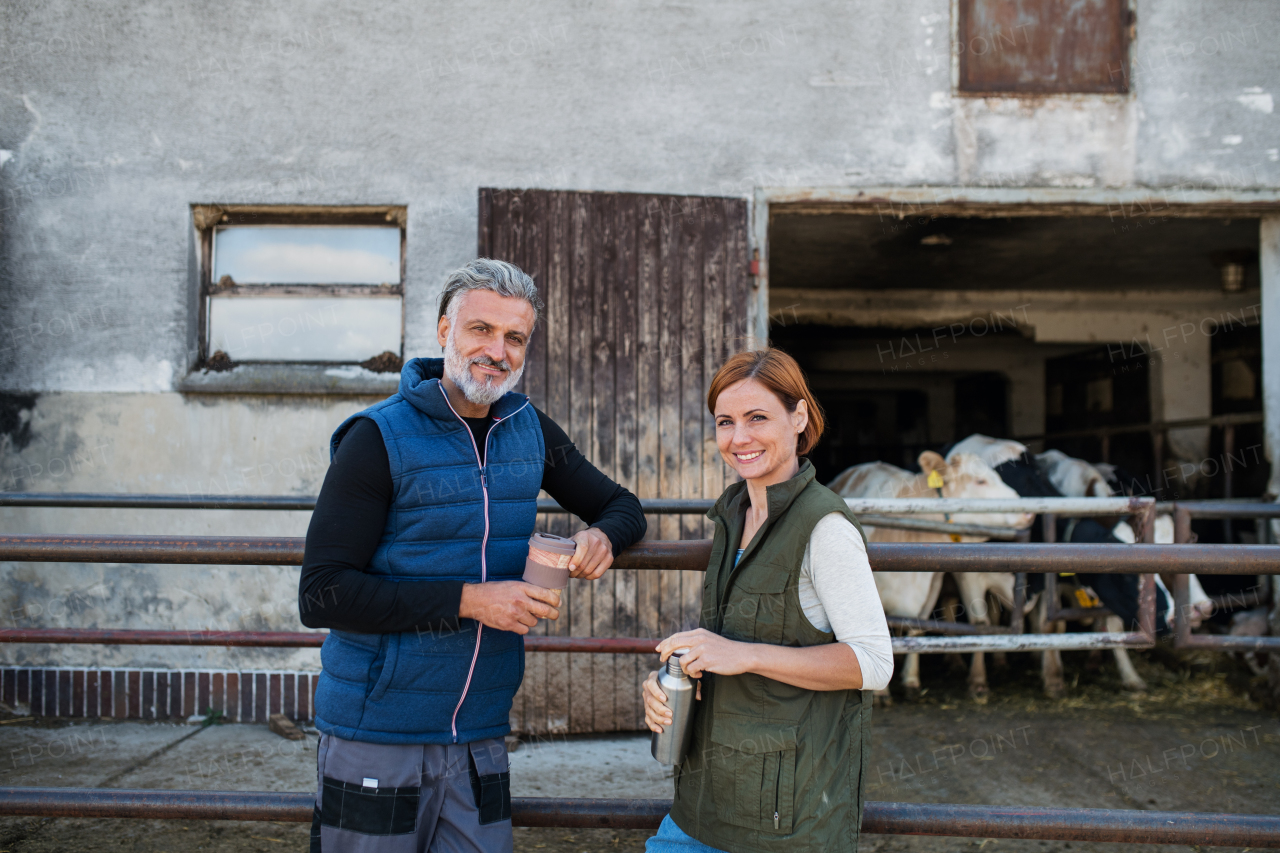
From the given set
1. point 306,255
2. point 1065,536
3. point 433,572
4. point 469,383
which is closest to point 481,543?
point 433,572

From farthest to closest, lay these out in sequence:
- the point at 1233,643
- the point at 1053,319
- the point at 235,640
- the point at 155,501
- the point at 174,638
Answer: the point at 1053,319, the point at 1233,643, the point at 155,501, the point at 235,640, the point at 174,638

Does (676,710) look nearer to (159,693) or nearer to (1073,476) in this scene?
(159,693)

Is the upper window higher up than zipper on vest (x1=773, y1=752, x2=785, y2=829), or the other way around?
the upper window

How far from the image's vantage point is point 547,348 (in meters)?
4.52

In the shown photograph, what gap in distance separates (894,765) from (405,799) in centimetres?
315

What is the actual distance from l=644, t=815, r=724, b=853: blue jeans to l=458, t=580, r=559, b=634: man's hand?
1.61ft

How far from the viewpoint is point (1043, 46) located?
4.71 m

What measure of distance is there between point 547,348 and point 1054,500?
285cm

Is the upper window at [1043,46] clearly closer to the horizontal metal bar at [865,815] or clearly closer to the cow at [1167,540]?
the cow at [1167,540]

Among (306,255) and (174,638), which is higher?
(306,255)

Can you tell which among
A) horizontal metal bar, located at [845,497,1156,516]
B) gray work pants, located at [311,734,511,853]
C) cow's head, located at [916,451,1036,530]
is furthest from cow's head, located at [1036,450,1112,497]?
gray work pants, located at [311,734,511,853]

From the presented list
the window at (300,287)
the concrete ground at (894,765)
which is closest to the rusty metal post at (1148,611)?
the concrete ground at (894,765)

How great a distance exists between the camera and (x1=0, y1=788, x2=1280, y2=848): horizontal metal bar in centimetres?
166

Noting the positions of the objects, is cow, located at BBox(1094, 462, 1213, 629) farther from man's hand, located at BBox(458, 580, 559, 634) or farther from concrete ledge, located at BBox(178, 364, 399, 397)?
concrete ledge, located at BBox(178, 364, 399, 397)
